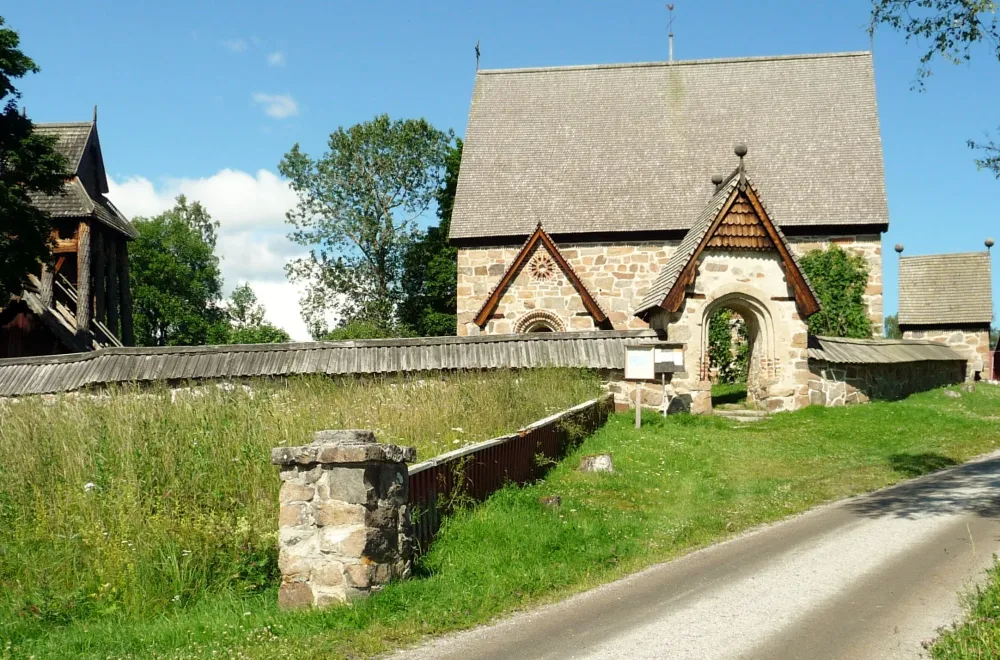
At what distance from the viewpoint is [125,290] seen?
32219 millimetres

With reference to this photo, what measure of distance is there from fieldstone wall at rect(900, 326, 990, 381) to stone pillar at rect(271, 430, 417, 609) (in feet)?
96.0

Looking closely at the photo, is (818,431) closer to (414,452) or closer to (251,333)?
(414,452)

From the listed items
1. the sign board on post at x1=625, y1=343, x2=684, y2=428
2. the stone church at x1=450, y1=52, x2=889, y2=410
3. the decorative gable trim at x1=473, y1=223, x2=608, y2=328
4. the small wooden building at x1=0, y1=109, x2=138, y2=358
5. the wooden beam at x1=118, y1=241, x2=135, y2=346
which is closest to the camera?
the sign board on post at x1=625, y1=343, x2=684, y2=428

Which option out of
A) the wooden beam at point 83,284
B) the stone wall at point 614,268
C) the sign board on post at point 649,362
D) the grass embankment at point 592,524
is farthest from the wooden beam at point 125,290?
the grass embankment at point 592,524

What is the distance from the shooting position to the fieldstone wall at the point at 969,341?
30.6m

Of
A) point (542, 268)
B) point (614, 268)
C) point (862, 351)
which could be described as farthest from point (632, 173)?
point (862, 351)

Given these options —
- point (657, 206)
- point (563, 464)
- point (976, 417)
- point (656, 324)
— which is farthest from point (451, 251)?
point (563, 464)

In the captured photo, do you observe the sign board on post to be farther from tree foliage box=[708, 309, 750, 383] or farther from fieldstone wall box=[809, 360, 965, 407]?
tree foliage box=[708, 309, 750, 383]

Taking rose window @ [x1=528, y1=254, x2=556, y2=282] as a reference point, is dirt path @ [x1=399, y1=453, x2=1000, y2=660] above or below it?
below

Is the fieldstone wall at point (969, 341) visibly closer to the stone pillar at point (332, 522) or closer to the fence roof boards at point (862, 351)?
the fence roof boards at point (862, 351)

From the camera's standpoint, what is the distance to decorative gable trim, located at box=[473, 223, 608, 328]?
881 inches

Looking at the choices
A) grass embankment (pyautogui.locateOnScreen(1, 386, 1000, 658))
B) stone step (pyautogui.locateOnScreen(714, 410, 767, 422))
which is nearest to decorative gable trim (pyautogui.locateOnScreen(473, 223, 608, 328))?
stone step (pyautogui.locateOnScreen(714, 410, 767, 422))

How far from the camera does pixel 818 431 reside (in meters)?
16.6

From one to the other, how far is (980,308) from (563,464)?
2487 cm
